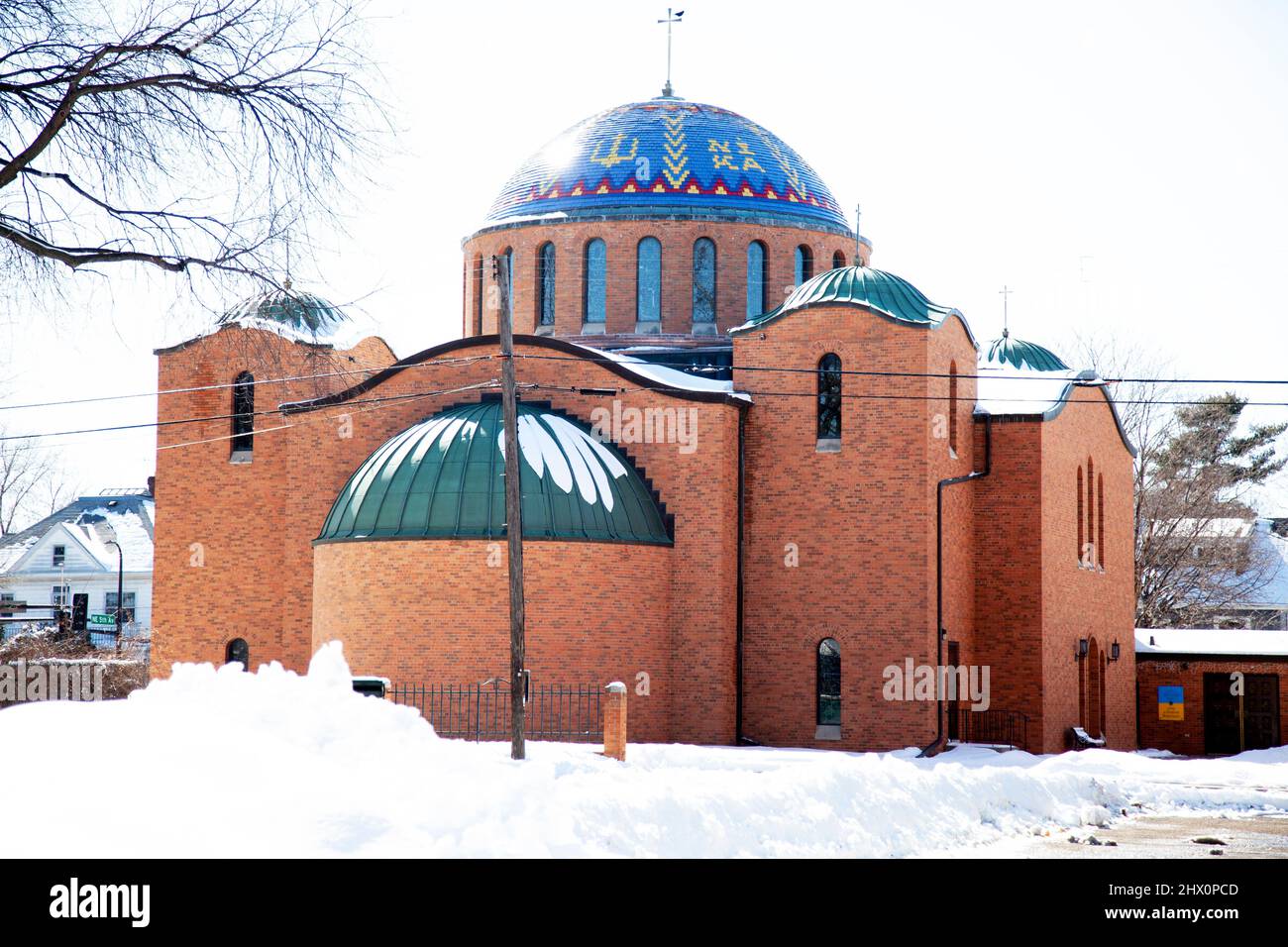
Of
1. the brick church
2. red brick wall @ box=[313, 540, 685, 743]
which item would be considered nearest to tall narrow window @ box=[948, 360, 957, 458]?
the brick church

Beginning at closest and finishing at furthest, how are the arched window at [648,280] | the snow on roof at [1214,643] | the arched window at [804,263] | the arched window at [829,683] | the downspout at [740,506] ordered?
the arched window at [829,683] < the downspout at [740,506] < the arched window at [648,280] < the arched window at [804,263] < the snow on roof at [1214,643]

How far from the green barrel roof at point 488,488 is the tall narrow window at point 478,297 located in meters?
8.13

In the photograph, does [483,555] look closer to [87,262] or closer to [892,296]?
[892,296]

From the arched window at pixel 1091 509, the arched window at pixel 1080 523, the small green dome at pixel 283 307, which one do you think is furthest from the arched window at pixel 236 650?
the small green dome at pixel 283 307

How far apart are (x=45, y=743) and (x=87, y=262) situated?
485cm

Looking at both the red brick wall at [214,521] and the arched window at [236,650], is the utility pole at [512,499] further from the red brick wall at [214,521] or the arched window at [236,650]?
the arched window at [236,650]

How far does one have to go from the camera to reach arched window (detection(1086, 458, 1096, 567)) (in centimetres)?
3350

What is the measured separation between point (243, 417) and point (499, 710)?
9.48m

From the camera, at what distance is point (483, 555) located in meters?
25.4

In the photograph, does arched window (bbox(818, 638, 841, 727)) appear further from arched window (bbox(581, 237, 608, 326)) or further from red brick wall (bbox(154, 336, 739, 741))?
arched window (bbox(581, 237, 608, 326))

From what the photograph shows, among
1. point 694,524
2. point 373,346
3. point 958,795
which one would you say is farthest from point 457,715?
point 373,346

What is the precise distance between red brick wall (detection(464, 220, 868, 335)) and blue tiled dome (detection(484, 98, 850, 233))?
0.33 meters

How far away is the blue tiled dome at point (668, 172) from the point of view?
33.2 meters

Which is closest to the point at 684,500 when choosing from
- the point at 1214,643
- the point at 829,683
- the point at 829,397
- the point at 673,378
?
the point at 673,378
